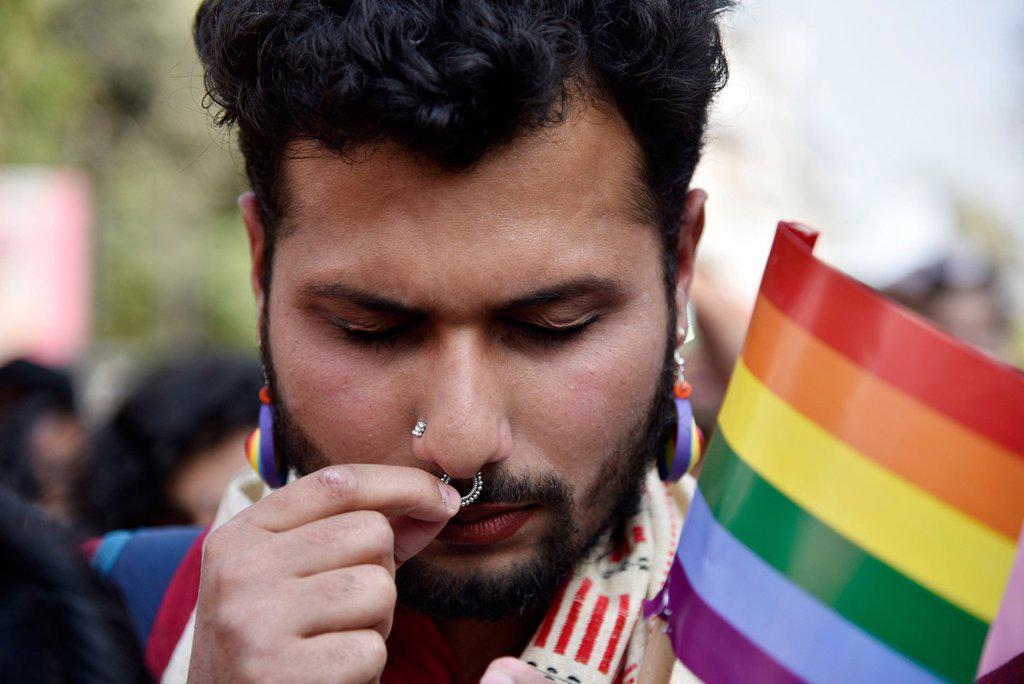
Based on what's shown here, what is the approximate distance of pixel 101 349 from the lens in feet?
72.2

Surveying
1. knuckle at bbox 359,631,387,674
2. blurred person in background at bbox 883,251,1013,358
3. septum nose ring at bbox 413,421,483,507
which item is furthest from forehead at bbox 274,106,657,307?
blurred person in background at bbox 883,251,1013,358

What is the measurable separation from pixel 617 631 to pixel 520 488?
0.40 m

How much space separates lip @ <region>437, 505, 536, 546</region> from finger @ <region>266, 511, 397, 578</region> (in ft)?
0.96

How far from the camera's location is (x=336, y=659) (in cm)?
158

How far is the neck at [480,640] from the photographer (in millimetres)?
2258

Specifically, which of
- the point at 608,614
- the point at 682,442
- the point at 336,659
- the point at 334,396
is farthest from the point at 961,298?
the point at 336,659

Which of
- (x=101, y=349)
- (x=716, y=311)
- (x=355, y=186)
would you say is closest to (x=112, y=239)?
(x=101, y=349)

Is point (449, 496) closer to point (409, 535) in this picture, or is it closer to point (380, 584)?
point (409, 535)

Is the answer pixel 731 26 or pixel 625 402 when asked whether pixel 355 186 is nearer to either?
pixel 625 402

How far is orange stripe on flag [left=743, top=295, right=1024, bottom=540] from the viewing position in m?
1.27

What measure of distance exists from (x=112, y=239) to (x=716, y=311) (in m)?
20.9

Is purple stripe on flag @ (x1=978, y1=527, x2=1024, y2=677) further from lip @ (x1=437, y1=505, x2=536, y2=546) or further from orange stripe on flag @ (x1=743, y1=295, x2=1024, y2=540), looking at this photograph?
lip @ (x1=437, y1=505, x2=536, y2=546)

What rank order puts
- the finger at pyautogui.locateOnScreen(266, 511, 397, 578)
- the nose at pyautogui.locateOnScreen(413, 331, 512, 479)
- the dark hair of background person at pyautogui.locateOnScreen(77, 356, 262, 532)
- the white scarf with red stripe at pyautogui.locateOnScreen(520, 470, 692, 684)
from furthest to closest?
the dark hair of background person at pyautogui.locateOnScreen(77, 356, 262, 532) < the white scarf with red stripe at pyautogui.locateOnScreen(520, 470, 692, 684) < the nose at pyautogui.locateOnScreen(413, 331, 512, 479) < the finger at pyautogui.locateOnScreen(266, 511, 397, 578)

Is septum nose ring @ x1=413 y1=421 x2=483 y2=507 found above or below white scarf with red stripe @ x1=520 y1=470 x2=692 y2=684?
above
